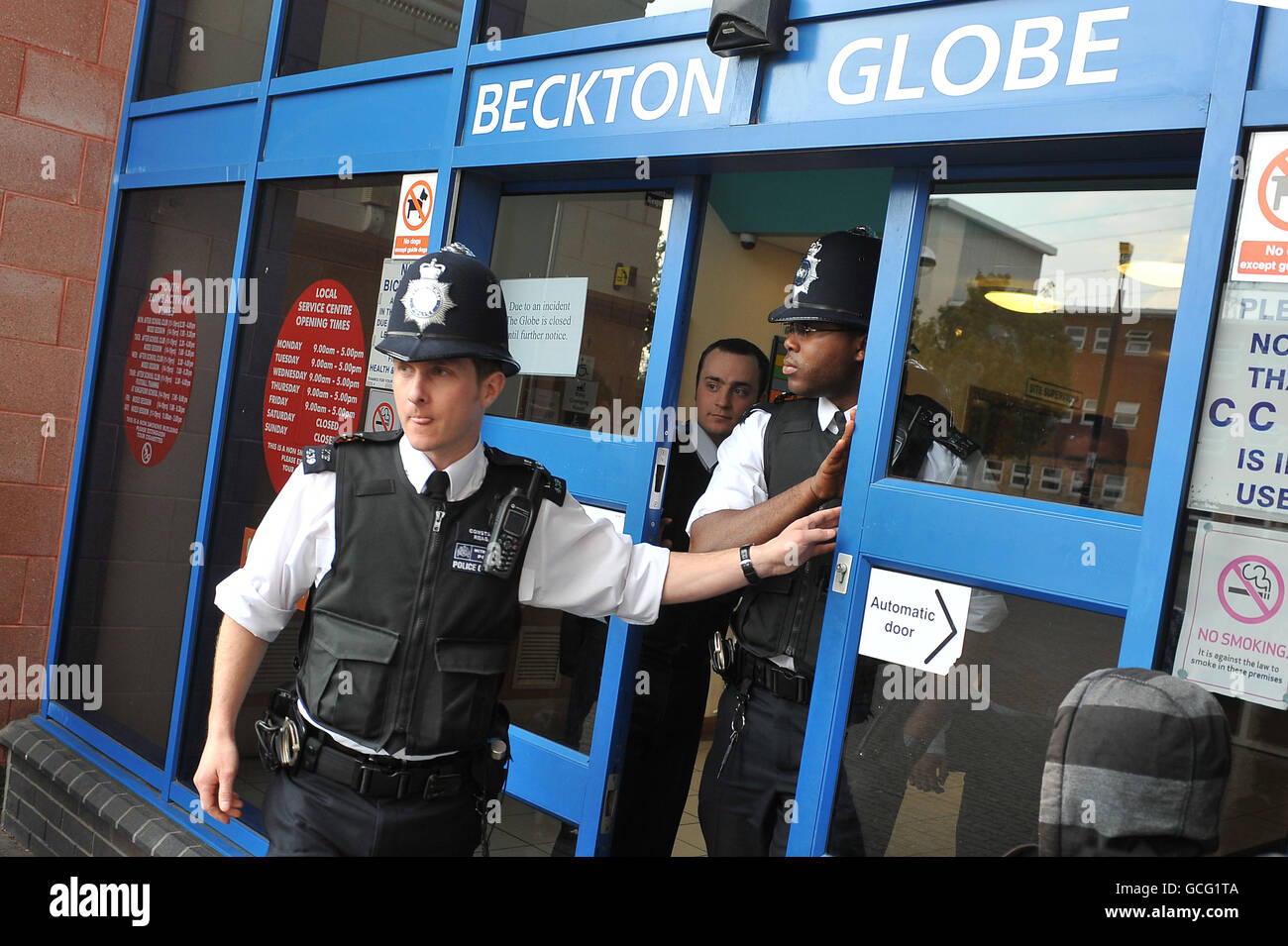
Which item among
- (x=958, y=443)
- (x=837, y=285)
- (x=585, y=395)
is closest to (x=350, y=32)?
(x=585, y=395)

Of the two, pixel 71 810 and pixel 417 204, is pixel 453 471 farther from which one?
pixel 71 810

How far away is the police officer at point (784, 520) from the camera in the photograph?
7.89 feet

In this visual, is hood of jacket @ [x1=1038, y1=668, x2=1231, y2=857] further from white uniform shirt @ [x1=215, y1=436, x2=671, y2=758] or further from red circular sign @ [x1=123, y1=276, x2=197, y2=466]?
red circular sign @ [x1=123, y1=276, x2=197, y2=466]

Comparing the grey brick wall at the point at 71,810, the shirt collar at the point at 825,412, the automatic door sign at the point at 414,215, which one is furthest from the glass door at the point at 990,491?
the grey brick wall at the point at 71,810

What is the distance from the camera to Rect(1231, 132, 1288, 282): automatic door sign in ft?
5.67

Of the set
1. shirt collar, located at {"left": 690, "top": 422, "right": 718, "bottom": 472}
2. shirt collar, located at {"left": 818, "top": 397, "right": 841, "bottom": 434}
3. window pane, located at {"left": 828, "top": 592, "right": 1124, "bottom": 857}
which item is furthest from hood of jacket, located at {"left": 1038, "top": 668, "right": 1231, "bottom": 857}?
shirt collar, located at {"left": 690, "top": 422, "right": 718, "bottom": 472}

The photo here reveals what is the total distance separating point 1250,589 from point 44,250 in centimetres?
473

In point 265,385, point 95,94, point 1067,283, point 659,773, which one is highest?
point 95,94

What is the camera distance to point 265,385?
390 centimetres

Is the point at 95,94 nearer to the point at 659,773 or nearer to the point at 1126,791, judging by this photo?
the point at 659,773

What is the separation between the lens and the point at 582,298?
304 centimetres

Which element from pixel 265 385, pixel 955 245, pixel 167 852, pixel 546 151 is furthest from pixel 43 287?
pixel 955 245

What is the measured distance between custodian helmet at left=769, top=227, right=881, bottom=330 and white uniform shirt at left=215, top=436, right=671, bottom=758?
26.3 inches
